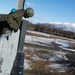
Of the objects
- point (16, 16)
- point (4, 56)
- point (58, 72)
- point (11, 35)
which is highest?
point (16, 16)

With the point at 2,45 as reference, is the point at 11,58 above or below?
below

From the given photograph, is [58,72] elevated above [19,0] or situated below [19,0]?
below

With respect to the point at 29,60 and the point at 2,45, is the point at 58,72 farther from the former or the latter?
the point at 2,45

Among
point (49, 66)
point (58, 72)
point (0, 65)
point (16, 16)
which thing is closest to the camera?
point (16, 16)

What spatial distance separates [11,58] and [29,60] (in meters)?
6.63

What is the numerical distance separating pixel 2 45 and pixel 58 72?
→ 20.6 ft

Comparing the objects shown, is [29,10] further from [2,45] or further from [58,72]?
[58,72]

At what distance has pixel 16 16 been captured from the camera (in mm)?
4680

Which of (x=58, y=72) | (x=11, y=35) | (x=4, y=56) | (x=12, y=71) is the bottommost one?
(x=58, y=72)

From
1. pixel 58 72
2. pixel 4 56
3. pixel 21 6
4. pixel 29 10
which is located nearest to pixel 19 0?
pixel 21 6

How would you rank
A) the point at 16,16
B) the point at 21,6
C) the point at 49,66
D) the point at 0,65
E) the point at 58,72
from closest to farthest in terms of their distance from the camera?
the point at 16,16 < the point at 0,65 < the point at 21,6 < the point at 58,72 < the point at 49,66

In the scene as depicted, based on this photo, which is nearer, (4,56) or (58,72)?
(4,56)

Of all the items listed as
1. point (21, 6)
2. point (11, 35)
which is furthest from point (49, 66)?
point (11, 35)

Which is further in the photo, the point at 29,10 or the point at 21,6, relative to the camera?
the point at 21,6
